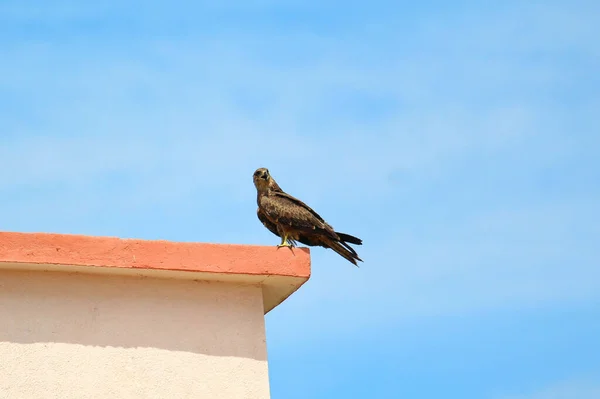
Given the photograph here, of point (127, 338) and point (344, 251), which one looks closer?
point (127, 338)

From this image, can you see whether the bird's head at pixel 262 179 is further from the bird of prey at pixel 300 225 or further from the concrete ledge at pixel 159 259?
the concrete ledge at pixel 159 259

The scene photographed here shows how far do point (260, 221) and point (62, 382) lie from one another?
3.24m

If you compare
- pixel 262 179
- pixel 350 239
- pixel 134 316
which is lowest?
pixel 134 316

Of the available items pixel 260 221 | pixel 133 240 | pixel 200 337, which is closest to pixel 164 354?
pixel 200 337

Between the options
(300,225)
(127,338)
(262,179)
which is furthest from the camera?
(262,179)

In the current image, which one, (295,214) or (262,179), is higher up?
(262,179)

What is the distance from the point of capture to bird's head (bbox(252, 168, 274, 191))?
9734mm

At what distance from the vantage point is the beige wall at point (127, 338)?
6.83m

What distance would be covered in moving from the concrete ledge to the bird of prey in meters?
1.32

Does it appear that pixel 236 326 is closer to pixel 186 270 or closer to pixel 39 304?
pixel 186 270

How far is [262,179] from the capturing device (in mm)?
9750

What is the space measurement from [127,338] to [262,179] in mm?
2999

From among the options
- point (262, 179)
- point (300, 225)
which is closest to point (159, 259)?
point (300, 225)

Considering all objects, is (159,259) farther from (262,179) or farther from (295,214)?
(262,179)
